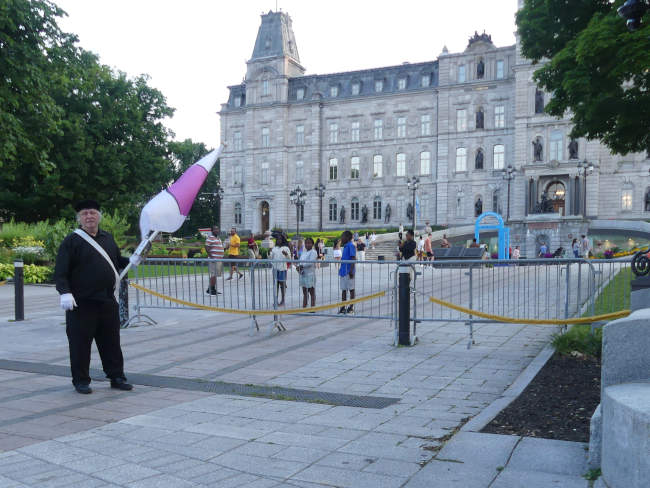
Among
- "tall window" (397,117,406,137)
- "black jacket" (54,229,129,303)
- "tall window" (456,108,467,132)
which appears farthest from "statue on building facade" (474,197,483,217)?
"black jacket" (54,229,129,303)

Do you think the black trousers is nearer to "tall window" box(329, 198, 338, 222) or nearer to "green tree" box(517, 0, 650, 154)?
"green tree" box(517, 0, 650, 154)

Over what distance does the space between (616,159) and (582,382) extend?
53.1 m

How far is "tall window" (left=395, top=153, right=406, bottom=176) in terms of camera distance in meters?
62.1

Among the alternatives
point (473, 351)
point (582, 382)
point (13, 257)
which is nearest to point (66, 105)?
point (13, 257)

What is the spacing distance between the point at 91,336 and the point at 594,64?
1366 cm

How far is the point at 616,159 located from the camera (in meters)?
52.4

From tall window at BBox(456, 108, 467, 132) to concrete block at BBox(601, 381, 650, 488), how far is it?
2286 inches

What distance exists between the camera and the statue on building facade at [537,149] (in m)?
53.8

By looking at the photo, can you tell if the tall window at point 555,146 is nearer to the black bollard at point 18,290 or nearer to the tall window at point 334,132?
the tall window at point 334,132

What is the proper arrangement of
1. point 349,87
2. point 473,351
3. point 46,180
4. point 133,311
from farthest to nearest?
point 349,87 < point 46,180 < point 133,311 < point 473,351

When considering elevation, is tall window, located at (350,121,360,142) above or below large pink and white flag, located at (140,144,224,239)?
above

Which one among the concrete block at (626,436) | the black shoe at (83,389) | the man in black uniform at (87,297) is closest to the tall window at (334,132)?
the man in black uniform at (87,297)

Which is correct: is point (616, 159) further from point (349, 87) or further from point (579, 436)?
point (579, 436)

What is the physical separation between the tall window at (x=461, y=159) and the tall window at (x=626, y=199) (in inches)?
584
